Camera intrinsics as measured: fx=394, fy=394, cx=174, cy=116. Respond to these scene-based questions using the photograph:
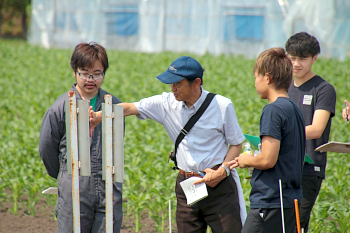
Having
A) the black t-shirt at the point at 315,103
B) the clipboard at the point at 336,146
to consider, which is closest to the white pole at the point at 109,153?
the clipboard at the point at 336,146

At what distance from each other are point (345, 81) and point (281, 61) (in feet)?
32.2

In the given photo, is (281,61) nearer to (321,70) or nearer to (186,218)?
(186,218)

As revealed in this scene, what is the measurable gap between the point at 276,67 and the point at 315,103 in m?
0.98

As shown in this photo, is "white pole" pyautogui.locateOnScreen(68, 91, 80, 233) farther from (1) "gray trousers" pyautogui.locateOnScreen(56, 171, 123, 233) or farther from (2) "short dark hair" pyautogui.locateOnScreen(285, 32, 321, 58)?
(2) "short dark hair" pyautogui.locateOnScreen(285, 32, 321, 58)

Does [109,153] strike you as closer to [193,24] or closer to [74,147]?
[74,147]

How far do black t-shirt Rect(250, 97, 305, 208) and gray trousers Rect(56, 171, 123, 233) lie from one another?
→ 101cm

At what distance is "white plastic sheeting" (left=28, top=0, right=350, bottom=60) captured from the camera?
20000 millimetres

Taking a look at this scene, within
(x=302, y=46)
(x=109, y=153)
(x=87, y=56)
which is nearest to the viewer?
(x=109, y=153)

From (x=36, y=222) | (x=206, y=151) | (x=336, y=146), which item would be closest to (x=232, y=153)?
(x=206, y=151)

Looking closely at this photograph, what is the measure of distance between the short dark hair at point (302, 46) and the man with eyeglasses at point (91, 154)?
4.97ft

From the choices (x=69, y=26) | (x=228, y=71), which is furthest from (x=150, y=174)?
(x=69, y=26)

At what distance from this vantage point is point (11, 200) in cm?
543

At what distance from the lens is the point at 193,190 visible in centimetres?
270

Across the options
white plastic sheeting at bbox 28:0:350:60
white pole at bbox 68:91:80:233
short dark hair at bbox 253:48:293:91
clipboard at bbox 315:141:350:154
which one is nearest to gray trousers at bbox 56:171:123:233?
white pole at bbox 68:91:80:233
